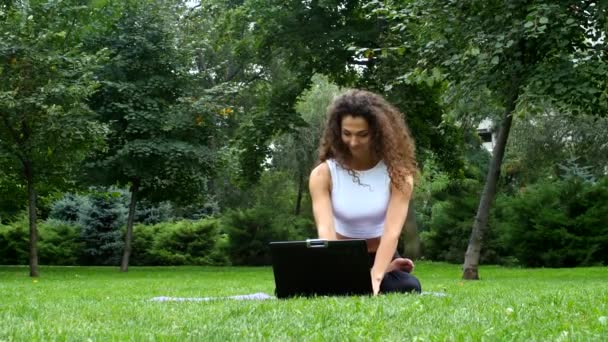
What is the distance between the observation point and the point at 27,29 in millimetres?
18969

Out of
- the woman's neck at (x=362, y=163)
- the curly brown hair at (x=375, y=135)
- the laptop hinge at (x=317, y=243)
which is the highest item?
the curly brown hair at (x=375, y=135)

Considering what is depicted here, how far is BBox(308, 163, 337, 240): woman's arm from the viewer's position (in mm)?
5621

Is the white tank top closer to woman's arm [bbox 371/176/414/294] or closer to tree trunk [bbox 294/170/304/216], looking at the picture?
woman's arm [bbox 371/176/414/294]

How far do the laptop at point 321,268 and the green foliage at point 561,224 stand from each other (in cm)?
1705

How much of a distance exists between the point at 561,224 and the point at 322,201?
17.4 meters

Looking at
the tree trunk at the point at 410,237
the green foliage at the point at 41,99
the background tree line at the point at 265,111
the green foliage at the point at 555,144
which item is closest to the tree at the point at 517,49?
the background tree line at the point at 265,111

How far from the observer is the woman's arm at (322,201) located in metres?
5.62

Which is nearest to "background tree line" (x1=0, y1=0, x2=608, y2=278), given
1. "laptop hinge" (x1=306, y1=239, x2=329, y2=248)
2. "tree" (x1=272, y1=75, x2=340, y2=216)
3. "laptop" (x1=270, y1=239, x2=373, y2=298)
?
"tree" (x1=272, y1=75, x2=340, y2=216)

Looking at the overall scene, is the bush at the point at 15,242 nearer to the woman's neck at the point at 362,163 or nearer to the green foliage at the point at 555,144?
the green foliage at the point at 555,144

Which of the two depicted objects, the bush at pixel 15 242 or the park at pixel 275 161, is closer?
the park at pixel 275 161

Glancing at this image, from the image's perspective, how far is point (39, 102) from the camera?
1811 centimetres

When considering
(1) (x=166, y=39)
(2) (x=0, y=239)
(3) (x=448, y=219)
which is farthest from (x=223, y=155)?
(2) (x=0, y=239)

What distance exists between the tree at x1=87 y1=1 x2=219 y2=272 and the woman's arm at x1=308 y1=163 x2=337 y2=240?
16.5 metres

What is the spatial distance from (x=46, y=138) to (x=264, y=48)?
5689mm
